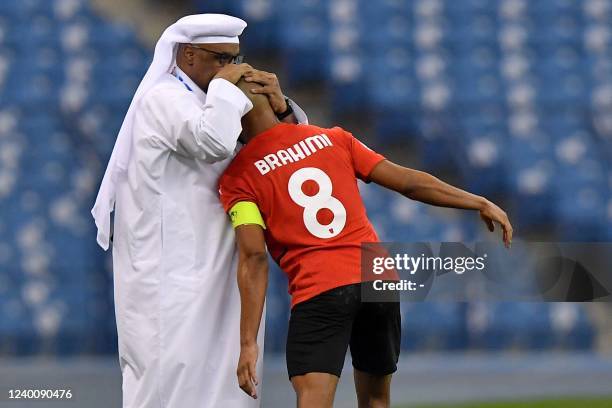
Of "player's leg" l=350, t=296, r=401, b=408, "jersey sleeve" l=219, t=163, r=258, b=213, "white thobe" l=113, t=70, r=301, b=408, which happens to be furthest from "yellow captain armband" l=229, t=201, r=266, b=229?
"player's leg" l=350, t=296, r=401, b=408

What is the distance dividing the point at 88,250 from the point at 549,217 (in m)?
3.10

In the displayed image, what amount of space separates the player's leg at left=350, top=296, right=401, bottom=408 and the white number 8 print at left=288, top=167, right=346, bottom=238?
26cm

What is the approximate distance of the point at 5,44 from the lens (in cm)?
799

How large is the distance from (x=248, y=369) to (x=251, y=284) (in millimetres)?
238

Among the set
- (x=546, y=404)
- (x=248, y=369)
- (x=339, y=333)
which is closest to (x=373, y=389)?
(x=339, y=333)

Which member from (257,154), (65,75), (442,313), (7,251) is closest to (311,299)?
(257,154)

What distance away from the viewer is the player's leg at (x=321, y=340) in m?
3.08

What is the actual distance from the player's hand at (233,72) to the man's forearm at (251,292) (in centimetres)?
52

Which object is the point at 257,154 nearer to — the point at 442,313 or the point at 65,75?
the point at 442,313

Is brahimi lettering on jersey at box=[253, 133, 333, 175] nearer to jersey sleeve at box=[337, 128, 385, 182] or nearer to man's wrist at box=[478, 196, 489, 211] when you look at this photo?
jersey sleeve at box=[337, 128, 385, 182]

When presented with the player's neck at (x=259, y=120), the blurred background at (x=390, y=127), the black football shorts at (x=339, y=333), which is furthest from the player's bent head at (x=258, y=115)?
the blurred background at (x=390, y=127)

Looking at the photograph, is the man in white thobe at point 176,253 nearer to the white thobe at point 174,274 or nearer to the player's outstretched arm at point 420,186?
the white thobe at point 174,274

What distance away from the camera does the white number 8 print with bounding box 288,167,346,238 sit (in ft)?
10.4

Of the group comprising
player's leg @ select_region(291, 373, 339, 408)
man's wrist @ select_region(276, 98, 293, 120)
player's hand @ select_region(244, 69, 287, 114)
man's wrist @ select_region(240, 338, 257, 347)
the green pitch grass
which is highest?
player's hand @ select_region(244, 69, 287, 114)
